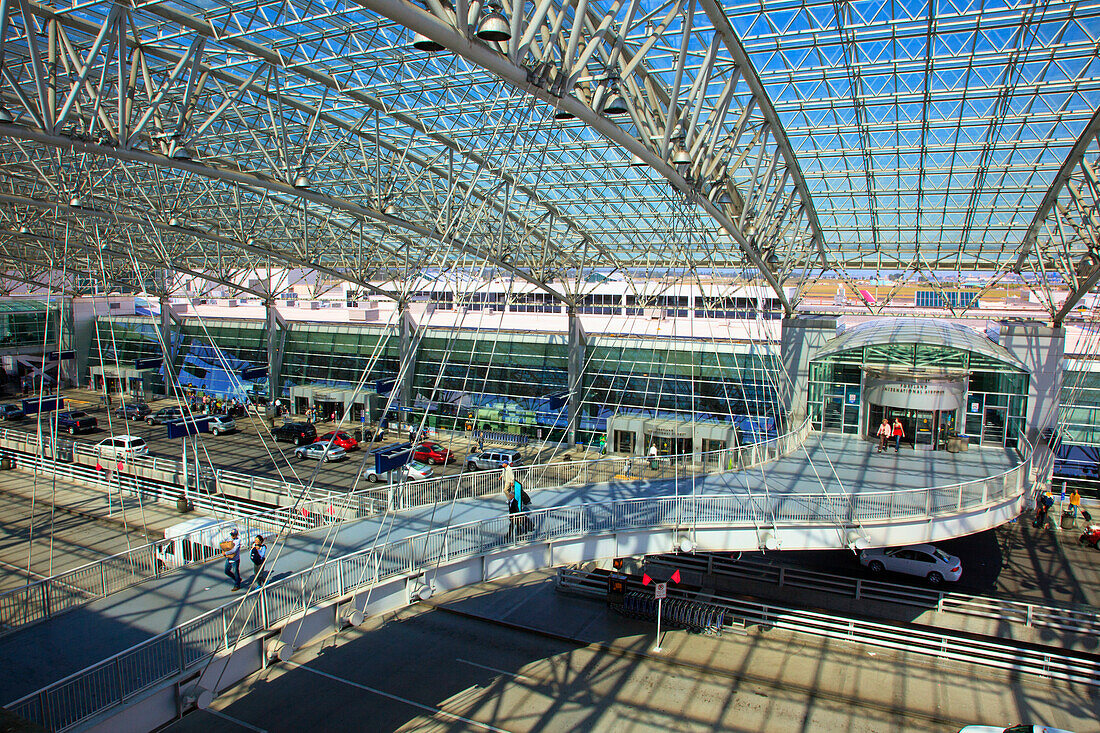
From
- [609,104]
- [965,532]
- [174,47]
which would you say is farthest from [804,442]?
[174,47]

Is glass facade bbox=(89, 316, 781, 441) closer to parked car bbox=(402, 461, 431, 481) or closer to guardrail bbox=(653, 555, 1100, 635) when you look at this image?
parked car bbox=(402, 461, 431, 481)

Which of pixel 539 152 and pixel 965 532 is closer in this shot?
pixel 965 532

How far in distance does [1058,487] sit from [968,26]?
64.7 ft

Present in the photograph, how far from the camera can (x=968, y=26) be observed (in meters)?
14.7

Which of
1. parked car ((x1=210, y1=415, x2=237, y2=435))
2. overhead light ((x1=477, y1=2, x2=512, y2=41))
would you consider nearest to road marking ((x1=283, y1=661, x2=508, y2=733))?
overhead light ((x1=477, y1=2, x2=512, y2=41))

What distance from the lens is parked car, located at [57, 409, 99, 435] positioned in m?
39.1

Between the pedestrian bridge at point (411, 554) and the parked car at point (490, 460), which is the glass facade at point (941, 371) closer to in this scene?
the pedestrian bridge at point (411, 554)

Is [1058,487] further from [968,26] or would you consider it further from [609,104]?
[609,104]

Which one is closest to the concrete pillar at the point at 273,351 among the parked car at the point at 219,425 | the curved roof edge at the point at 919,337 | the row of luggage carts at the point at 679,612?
the parked car at the point at 219,425

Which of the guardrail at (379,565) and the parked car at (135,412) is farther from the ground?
the guardrail at (379,565)

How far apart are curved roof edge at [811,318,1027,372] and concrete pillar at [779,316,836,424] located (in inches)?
17.5

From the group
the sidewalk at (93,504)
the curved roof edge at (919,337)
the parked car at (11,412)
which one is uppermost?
the curved roof edge at (919,337)

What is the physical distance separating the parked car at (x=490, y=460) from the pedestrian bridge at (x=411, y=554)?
12.7m

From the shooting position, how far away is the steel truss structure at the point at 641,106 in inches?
501
